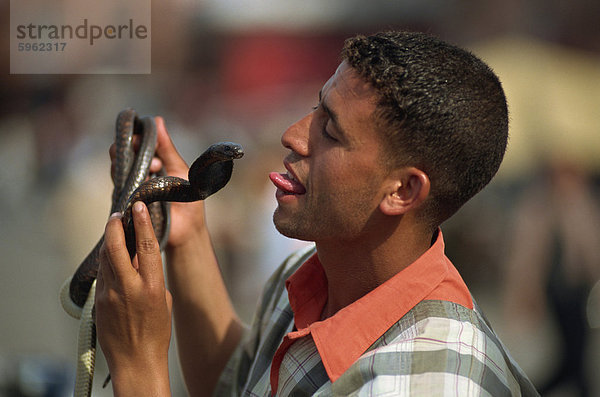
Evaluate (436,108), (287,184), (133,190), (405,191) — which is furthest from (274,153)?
(436,108)

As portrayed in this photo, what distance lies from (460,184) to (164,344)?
3.31ft

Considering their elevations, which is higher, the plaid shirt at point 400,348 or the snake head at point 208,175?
→ the snake head at point 208,175

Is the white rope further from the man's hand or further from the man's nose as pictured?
the man's nose

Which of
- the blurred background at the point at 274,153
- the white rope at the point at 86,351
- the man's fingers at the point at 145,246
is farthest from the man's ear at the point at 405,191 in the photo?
the blurred background at the point at 274,153

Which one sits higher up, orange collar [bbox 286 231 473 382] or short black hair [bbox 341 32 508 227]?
short black hair [bbox 341 32 508 227]

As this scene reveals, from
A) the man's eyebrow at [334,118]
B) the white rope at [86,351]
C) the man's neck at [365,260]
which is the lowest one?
the white rope at [86,351]

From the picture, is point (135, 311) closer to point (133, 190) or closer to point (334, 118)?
point (133, 190)

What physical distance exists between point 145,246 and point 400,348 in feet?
2.55

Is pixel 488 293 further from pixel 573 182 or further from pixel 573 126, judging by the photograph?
pixel 573 126

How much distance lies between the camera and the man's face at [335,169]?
7.27 feet

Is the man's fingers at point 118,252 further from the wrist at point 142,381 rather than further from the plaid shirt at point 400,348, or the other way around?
the plaid shirt at point 400,348

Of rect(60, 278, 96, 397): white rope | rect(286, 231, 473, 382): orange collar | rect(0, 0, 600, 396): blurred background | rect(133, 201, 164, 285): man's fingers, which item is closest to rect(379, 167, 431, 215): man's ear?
rect(286, 231, 473, 382): orange collar

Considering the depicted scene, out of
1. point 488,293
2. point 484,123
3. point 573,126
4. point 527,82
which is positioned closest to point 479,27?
point 527,82

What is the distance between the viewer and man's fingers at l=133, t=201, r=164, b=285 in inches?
85.2
